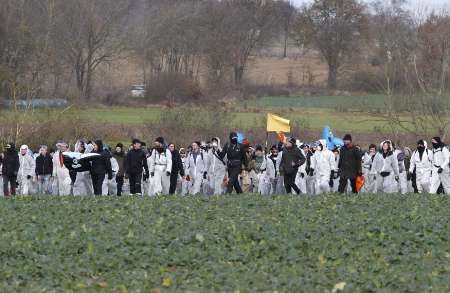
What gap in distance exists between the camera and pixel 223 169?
31.2 m

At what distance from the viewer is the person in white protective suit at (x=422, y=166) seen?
30828 mm

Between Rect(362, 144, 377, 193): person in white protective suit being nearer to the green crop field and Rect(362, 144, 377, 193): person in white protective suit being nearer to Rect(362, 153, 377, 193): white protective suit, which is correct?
Rect(362, 153, 377, 193): white protective suit

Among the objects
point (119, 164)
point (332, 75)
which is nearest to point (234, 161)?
point (119, 164)

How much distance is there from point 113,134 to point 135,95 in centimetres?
2294

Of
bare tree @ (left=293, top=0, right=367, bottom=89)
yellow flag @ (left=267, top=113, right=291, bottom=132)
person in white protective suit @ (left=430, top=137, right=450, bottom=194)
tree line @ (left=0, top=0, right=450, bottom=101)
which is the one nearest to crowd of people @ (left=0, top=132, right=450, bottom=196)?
person in white protective suit @ (left=430, top=137, right=450, bottom=194)

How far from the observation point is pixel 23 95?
2237 inches

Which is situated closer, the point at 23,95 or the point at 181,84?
the point at 23,95

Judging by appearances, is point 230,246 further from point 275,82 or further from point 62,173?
point 275,82

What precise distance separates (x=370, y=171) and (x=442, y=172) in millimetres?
2401

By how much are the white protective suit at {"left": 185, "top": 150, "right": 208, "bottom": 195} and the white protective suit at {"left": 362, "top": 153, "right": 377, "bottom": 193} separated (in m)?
4.85

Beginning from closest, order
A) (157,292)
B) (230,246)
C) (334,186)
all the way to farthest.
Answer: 1. (157,292)
2. (230,246)
3. (334,186)

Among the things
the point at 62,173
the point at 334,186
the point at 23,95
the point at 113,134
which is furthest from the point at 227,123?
the point at 62,173

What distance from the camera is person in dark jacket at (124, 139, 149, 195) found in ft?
92.3

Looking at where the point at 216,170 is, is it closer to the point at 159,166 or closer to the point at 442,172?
the point at 159,166
